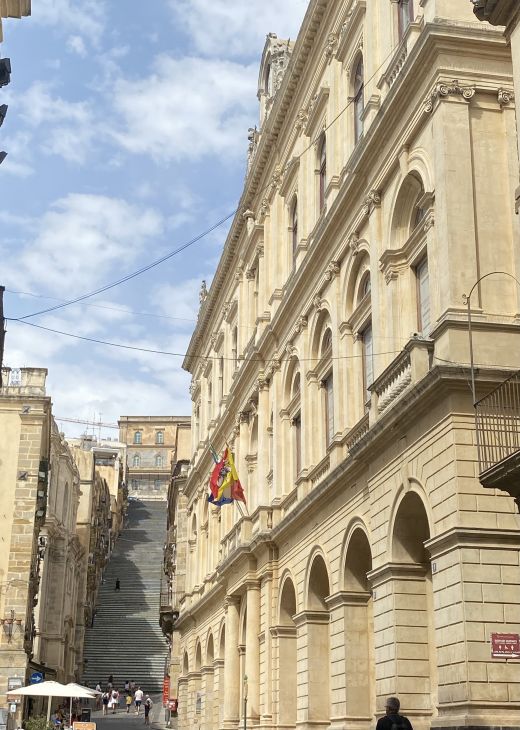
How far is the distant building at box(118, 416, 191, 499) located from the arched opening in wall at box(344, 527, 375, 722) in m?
101

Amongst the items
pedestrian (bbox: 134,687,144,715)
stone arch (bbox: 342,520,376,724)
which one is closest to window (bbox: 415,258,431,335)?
stone arch (bbox: 342,520,376,724)

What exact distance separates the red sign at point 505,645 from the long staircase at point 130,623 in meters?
48.8

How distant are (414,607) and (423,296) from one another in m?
5.71

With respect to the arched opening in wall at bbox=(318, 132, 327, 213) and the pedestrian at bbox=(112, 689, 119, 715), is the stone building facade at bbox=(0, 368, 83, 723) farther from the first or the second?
the arched opening in wall at bbox=(318, 132, 327, 213)

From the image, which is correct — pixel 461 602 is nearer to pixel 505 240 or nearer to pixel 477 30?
pixel 505 240

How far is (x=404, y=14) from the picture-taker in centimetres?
2266

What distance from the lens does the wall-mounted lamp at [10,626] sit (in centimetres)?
3991

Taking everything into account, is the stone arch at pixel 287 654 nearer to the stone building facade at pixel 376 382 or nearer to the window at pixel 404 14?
the stone building facade at pixel 376 382

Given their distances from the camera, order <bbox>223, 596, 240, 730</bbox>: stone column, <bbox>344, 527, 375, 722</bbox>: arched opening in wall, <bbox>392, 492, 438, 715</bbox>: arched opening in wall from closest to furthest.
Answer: <bbox>392, 492, 438, 715</bbox>: arched opening in wall, <bbox>344, 527, 375, 722</bbox>: arched opening in wall, <bbox>223, 596, 240, 730</bbox>: stone column

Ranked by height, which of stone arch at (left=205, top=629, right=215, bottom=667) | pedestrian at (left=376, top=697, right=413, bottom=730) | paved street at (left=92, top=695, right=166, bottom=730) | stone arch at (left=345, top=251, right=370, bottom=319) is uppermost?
stone arch at (left=345, top=251, right=370, bottom=319)

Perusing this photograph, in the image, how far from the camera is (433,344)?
709 inches

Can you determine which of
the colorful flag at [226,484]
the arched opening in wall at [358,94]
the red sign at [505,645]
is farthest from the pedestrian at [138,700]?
the red sign at [505,645]

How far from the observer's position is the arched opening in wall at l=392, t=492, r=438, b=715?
18531mm

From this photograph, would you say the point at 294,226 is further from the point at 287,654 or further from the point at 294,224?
the point at 287,654
